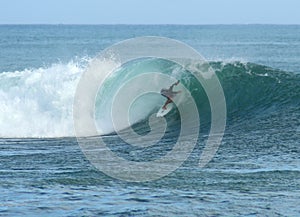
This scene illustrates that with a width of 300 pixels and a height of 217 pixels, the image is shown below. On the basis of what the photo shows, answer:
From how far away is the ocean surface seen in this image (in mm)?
11234

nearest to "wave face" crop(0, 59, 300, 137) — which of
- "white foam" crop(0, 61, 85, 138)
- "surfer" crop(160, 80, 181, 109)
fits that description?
"white foam" crop(0, 61, 85, 138)

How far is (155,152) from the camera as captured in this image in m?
16.1

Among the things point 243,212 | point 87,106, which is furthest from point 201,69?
point 243,212

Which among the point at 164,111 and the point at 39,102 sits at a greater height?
the point at 39,102

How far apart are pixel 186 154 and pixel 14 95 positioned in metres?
13.6

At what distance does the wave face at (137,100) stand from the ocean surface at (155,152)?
0.11 ft

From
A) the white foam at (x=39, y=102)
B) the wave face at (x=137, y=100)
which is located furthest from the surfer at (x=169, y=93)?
the white foam at (x=39, y=102)

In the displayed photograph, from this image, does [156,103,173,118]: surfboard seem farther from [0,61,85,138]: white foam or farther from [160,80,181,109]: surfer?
[0,61,85,138]: white foam

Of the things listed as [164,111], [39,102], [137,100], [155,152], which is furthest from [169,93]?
[155,152]

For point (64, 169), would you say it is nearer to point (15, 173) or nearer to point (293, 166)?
point (15, 173)

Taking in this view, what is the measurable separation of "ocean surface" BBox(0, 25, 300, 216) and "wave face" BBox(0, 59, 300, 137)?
0.11ft

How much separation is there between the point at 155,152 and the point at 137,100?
8.07 meters

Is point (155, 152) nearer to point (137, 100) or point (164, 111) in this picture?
point (164, 111)

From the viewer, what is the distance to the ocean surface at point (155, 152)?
11.2m
